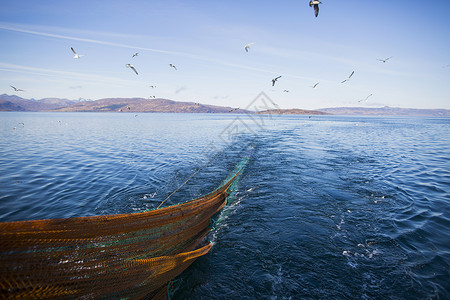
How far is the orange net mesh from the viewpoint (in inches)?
120

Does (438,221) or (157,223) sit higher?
(157,223)

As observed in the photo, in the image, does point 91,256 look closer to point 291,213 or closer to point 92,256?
point 92,256

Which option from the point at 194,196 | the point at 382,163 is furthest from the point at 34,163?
the point at 382,163

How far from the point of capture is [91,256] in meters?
3.92

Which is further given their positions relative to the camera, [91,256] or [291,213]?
Result: [291,213]

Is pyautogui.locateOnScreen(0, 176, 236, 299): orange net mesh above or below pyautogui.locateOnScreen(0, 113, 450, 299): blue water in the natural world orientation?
above

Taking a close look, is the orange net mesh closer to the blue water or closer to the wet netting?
the wet netting

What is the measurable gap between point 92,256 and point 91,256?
0.02m

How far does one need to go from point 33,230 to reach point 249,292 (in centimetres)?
550

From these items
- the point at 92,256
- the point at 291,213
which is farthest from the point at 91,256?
the point at 291,213

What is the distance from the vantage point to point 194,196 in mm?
11555

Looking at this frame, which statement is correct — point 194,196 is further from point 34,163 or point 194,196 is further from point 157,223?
point 34,163

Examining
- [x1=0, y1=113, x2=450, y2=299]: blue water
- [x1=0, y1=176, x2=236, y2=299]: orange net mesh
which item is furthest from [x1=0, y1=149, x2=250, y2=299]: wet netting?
[x1=0, y1=113, x2=450, y2=299]: blue water

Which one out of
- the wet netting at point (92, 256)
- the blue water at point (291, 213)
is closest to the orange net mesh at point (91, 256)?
the wet netting at point (92, 256)
